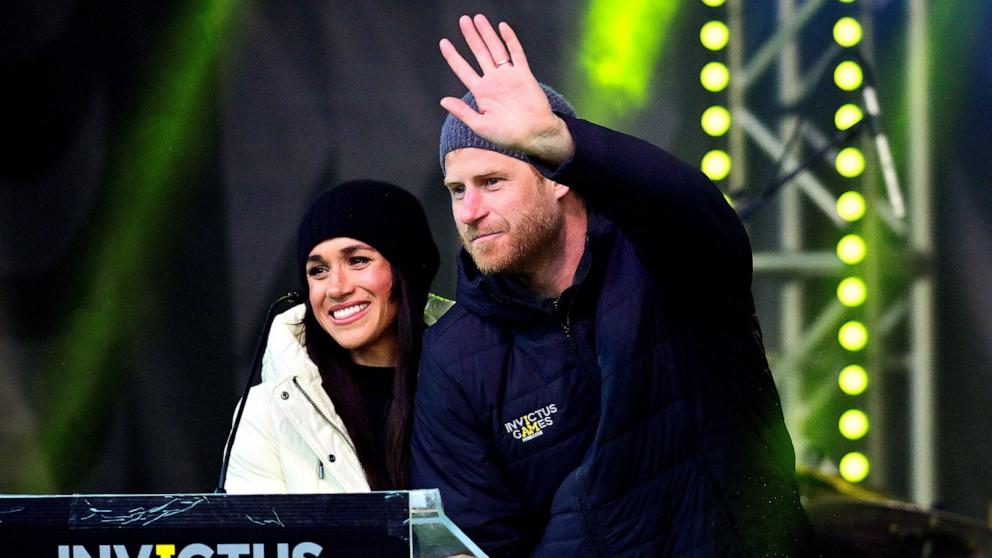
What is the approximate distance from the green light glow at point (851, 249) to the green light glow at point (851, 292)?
0.20ft

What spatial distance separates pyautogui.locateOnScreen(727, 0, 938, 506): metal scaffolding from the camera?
4.61 meters

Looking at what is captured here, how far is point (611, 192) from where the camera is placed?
1.93m

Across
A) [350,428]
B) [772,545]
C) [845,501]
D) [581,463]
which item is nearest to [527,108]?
[581,463]

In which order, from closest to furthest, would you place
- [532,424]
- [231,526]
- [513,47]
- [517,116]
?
1. [231,526]
2. [517,116]
3. [513,47]
4. [532,424]

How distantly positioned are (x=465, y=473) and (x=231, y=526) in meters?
0.97

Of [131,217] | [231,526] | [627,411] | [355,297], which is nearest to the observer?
[231,526]

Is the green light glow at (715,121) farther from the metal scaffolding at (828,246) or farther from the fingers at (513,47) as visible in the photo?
the fingers at (513,47)

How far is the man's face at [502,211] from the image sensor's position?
2.34 m

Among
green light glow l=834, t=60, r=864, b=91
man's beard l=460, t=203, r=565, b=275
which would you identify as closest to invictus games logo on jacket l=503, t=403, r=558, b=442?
man's beard l=460, t=203, r=565, b=275

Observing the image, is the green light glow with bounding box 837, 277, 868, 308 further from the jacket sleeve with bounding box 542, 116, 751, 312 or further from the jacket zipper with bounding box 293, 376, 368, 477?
the jacket sleeve with bounding box 542, 116, 751, 312

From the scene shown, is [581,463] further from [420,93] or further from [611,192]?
[420,93]

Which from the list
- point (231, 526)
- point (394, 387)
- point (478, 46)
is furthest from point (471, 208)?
point (231, 526)

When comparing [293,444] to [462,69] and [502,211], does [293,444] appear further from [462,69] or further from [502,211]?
[462,69]

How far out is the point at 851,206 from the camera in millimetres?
4648
